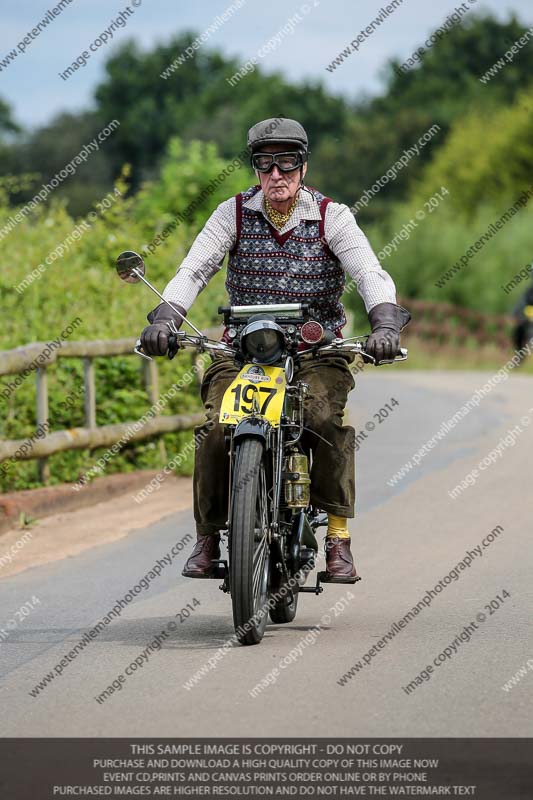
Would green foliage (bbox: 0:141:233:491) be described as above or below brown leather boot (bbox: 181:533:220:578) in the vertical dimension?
above

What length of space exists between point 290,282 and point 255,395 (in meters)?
0.73

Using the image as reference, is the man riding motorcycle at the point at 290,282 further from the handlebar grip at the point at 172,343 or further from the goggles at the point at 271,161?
the handlebar grip at the point at 172,343

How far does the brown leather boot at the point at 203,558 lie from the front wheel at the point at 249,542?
39 centimetres

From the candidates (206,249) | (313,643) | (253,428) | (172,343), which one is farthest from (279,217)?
(313,643)

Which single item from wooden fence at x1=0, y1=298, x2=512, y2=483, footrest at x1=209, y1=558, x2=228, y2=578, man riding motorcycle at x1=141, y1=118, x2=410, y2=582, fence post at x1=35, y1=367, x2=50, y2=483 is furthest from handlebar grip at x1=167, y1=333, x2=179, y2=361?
fence post at x1=35, y1=367, x2=50, y2=483

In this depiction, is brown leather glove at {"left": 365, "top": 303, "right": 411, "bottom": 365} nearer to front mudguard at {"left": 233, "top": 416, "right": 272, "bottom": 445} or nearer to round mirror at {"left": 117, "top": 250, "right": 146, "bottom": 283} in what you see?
front mudguard at {"left": 233, "top": 416, "right": 272, "bottom": 445}

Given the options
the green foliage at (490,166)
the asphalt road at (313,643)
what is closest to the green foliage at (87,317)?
the asphalt road at (313,643)

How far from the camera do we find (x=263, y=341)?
6520 mm

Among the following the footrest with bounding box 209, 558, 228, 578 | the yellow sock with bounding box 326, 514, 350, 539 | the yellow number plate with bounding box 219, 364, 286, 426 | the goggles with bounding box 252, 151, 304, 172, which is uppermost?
the goggles with bounding box 252, 151, 304, 172

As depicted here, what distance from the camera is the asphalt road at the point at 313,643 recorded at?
537cm

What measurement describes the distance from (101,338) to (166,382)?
0.79 metres

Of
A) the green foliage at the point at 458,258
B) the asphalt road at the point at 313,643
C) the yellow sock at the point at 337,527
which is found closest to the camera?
the asphalt road at the point at 313,643

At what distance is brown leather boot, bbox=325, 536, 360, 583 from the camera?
7.07 meters

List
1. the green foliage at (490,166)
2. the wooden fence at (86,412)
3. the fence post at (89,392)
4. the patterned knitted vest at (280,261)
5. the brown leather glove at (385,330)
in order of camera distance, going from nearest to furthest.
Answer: the brown leather glove at (385,330)
the patterned knitted vest at (280,261)
the wooden fence at (86,412)
the fence post at (89,392)
the green foliage at (490,166)
